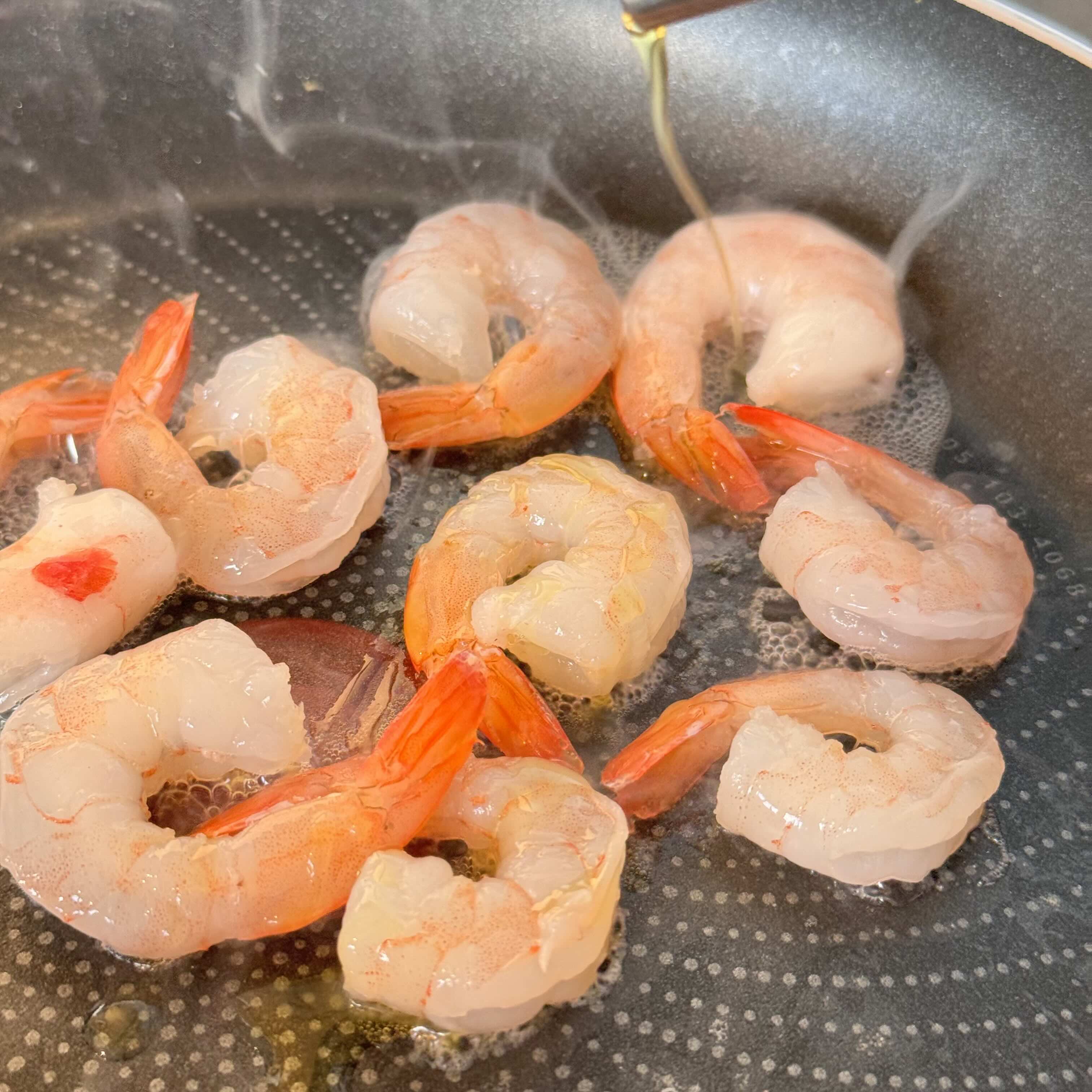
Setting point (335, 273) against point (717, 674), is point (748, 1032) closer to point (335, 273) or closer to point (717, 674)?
point (717, 674)

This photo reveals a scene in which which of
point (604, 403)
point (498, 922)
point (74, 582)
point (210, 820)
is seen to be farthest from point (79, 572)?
point (604, 403)

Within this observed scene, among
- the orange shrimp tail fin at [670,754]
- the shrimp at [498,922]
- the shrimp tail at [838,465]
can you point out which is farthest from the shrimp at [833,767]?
the shrimp tail at [838,465]

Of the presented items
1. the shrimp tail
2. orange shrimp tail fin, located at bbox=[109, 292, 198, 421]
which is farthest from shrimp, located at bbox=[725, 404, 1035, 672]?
orange shrimp tail fin, located at bbox=[109, 292, 198, 421]

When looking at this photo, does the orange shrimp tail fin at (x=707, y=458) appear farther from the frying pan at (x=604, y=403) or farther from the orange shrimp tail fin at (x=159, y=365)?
the orange shrimp tail fin at (x=159, y=365)

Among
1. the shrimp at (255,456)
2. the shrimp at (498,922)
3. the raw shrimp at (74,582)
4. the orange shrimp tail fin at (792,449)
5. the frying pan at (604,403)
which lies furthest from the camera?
the orange shrimp tail fin at (792,449)

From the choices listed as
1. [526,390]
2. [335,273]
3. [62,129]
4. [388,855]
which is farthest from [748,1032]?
[62,129]

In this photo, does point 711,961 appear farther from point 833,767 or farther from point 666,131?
point 666,131
